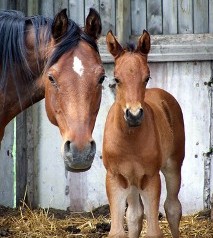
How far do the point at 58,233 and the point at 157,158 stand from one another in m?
1.47

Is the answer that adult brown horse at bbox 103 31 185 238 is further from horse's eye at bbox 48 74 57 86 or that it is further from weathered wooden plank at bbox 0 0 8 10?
weathered wooden plank at bbox 0 0 8 10

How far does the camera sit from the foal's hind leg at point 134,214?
6.66 meters

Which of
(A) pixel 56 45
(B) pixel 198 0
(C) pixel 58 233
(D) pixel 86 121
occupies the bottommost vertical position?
(C) pixel 58 233

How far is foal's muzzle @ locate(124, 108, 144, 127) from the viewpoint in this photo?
6.04 meters

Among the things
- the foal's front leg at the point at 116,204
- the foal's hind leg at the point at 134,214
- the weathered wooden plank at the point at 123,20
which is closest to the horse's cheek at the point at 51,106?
the foal's front leg at the point at 116,204

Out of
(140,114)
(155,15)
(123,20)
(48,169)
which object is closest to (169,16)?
(155,15)

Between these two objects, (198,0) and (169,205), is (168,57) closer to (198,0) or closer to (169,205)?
(198,0)

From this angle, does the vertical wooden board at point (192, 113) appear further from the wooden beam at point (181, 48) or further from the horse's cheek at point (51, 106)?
the horse's cheek at point (51, 106)

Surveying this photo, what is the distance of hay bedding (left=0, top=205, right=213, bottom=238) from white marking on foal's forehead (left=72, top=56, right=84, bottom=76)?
287 centimetres

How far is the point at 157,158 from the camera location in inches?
255

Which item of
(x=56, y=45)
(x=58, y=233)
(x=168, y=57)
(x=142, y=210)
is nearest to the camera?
(x=56, y=45)

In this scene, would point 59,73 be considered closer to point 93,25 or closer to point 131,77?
point 93,25

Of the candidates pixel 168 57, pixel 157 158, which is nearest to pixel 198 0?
pixel 168 57

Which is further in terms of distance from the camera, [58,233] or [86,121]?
[58,233]
